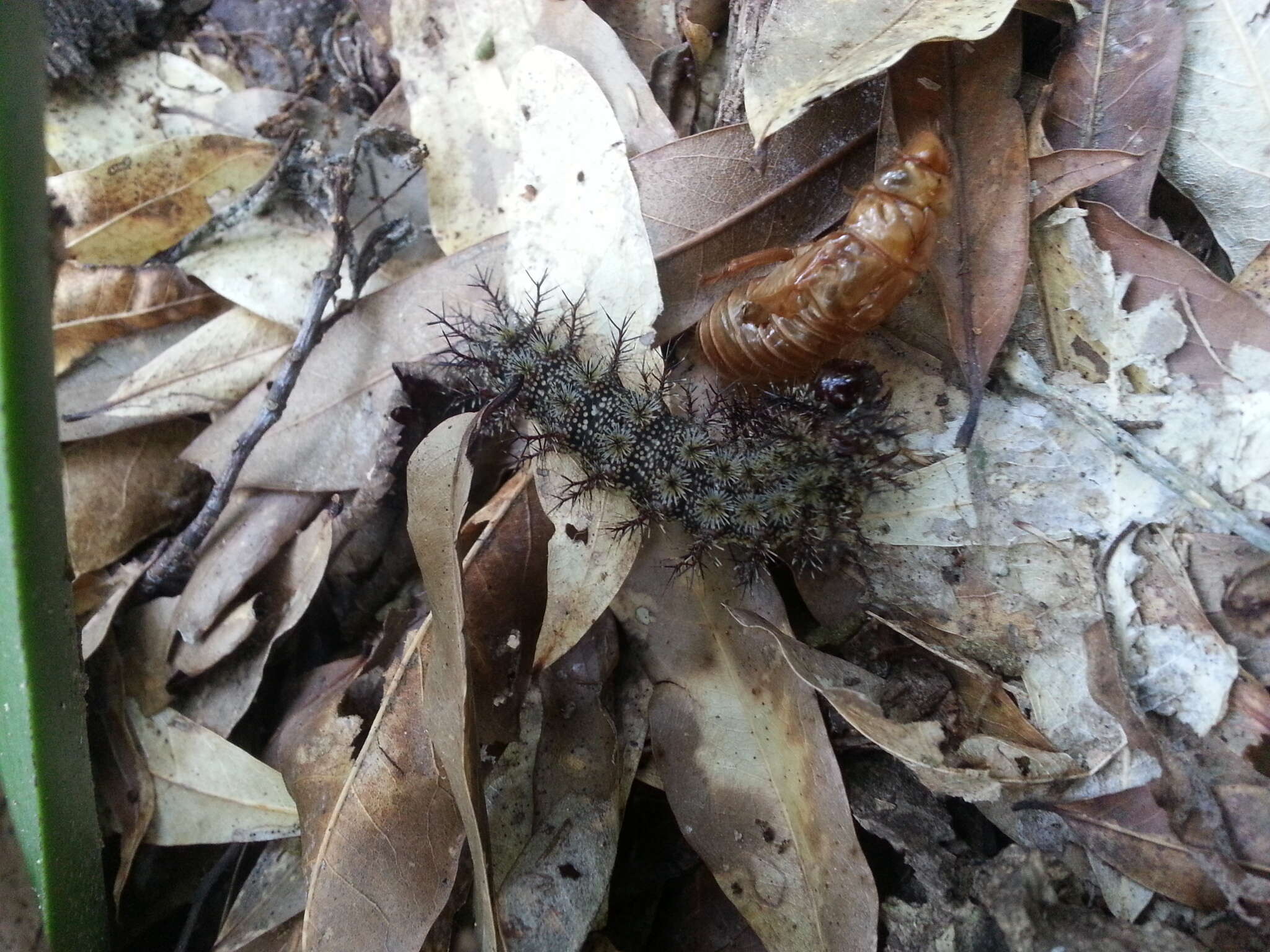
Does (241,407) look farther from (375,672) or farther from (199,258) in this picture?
(375,672)

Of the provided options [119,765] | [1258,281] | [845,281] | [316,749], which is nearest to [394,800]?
[316,749]

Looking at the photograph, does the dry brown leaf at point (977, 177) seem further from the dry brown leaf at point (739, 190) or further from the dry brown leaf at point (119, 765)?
the dry brown leaf at point (119, 765)

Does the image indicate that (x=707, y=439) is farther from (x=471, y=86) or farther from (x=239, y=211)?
(x=239, y=211)

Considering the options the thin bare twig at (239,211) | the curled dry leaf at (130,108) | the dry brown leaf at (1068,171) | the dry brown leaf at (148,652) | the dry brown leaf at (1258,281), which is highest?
the curled dry leaf at (130,108)

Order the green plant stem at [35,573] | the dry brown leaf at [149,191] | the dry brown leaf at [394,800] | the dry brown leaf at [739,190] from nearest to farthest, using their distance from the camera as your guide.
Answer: the green plant stem at [35,573] → the dry brown leaf at [394,800] → the dry brown leaf at [739,190] → the dry brown leaf at [149,191]

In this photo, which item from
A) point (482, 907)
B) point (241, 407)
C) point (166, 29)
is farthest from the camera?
point (166, 29)

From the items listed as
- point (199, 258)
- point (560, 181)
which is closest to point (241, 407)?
point (199, 258)

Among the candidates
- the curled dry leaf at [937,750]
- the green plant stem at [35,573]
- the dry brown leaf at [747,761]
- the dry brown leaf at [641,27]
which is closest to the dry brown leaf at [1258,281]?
the curled dry leaf at [937,750]
